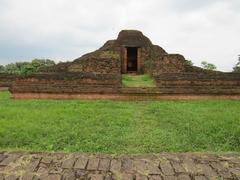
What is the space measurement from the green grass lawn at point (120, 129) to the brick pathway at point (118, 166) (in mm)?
425

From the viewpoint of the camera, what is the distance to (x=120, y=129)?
615 centimetres

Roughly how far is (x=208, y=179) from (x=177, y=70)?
34.8 feet

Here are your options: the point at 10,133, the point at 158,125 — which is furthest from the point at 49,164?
the point at 158,125

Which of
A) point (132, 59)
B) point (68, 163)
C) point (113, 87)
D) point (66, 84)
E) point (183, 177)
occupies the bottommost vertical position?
point (183, 177)

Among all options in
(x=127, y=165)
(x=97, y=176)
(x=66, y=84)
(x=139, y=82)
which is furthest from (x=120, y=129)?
(x=139, y=82)

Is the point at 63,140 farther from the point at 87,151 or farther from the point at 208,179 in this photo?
the point at 208,179

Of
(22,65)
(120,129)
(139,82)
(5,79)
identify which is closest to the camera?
(120,129)

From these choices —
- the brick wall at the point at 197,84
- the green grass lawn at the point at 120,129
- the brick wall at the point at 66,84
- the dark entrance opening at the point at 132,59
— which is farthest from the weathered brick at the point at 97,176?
the dark entrance opening at the point at 132,59

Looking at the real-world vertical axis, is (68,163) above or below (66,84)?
below

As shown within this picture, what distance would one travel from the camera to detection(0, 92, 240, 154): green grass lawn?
5148mm

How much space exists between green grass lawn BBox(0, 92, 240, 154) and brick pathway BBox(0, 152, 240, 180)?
425 millimetres

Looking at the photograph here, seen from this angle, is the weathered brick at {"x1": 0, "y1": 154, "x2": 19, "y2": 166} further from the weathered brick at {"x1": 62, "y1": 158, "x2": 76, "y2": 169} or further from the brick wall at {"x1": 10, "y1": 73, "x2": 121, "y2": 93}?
the brick wall at {"x1": 10, "y1": 73, "x2": 121, "y2": 93}

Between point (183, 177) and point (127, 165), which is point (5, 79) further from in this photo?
point (183, 177)

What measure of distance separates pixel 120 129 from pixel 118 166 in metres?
1.91
